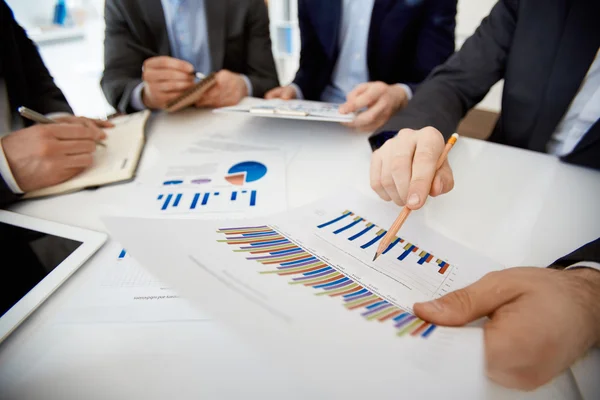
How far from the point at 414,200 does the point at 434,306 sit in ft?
0.39

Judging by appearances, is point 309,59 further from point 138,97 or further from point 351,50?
point 138,97

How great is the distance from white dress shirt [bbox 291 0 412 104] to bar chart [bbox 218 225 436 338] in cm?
75

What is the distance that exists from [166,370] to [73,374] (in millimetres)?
75

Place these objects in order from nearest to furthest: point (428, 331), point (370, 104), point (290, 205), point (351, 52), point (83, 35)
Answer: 1. point (428, 331)
2. point (290, 205)
3. point (370, 104)
4. point (351, 52)
5. point (83, 35)

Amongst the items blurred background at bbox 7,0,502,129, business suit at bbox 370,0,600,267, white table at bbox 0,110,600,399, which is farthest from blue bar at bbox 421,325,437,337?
blurred background at bbox 7,0,502,129

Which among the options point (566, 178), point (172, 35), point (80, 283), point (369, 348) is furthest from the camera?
point (172, 35)

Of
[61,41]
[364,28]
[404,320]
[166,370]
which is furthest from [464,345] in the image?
[61,41]

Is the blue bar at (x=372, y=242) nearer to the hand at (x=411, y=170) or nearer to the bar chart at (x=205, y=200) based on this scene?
the hand at (x=411, y=170)

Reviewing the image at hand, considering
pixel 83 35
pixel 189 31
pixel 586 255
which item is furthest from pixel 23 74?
pixel 83 35

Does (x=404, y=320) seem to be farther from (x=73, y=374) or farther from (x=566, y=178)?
(x=566, y=178)

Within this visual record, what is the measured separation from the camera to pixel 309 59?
42.1 inches

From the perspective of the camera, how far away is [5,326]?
0.28m

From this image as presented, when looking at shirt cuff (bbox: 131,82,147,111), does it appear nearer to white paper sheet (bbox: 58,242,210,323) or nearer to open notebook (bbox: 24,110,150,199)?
open notebook (bbox: 24,110,150,199)

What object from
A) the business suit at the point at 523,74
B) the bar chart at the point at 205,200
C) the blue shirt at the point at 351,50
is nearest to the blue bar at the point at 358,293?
the bar chart at the point at 205,200
